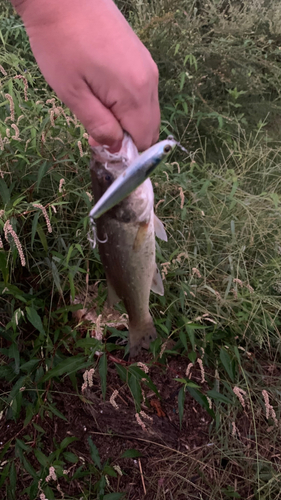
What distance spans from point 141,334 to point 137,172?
3.21 feet

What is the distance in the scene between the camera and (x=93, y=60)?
984mm

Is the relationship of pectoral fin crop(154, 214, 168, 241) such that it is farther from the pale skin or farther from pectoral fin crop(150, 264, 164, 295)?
the pale skin

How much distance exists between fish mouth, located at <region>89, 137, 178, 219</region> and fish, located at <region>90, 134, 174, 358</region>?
0.02m

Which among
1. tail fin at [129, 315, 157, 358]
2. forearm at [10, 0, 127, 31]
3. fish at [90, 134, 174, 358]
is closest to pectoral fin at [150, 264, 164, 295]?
fish at [90, 134, 174, 358]

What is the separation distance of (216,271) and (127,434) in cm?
132

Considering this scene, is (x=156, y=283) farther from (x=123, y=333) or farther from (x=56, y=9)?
(x=56, y=9)

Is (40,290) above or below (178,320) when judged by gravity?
above

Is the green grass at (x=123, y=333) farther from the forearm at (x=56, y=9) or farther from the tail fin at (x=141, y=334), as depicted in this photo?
the forearm at (x=56, y=9)

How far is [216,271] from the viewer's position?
2605 millimetres

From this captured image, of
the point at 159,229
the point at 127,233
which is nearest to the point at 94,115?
the point at 127,233

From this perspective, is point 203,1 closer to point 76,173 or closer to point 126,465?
point 76,173

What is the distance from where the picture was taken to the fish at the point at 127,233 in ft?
3.88

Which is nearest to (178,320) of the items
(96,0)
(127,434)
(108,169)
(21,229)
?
(127,434)

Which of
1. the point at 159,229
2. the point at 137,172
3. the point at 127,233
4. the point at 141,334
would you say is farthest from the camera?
the point at 141,334
